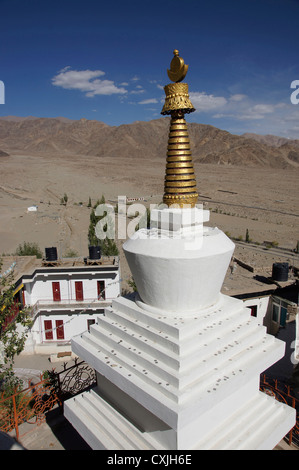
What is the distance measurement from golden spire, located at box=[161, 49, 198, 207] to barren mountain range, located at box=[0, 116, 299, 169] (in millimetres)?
82833

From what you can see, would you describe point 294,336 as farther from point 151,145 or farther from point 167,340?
point 151,145

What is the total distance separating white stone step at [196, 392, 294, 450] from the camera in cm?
429

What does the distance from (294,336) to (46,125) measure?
177639 millimetres

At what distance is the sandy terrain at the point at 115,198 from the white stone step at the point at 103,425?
11836 mm

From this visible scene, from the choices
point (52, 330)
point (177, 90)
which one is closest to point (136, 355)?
point (177, 90)

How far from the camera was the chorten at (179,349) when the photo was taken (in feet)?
13.6

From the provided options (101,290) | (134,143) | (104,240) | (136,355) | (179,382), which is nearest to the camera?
(179,382)

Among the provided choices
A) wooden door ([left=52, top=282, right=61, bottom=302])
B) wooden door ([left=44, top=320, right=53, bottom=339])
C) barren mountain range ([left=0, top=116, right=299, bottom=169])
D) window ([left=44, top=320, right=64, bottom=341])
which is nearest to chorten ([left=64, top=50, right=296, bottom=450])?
wooden door ([left=52, top=282, right=61, bottom=302])

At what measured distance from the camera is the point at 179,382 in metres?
3.93

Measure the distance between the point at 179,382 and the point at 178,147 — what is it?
3298 millimetres

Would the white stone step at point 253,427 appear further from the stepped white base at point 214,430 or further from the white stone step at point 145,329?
the white stone step at point 145,329

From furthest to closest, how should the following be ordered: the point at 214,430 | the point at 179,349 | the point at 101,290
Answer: the point at 101,290, the point at 214,430, the point at 179,349

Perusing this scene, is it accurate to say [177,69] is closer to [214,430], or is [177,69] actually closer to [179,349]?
[179,349]

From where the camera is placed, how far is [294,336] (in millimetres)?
10820
